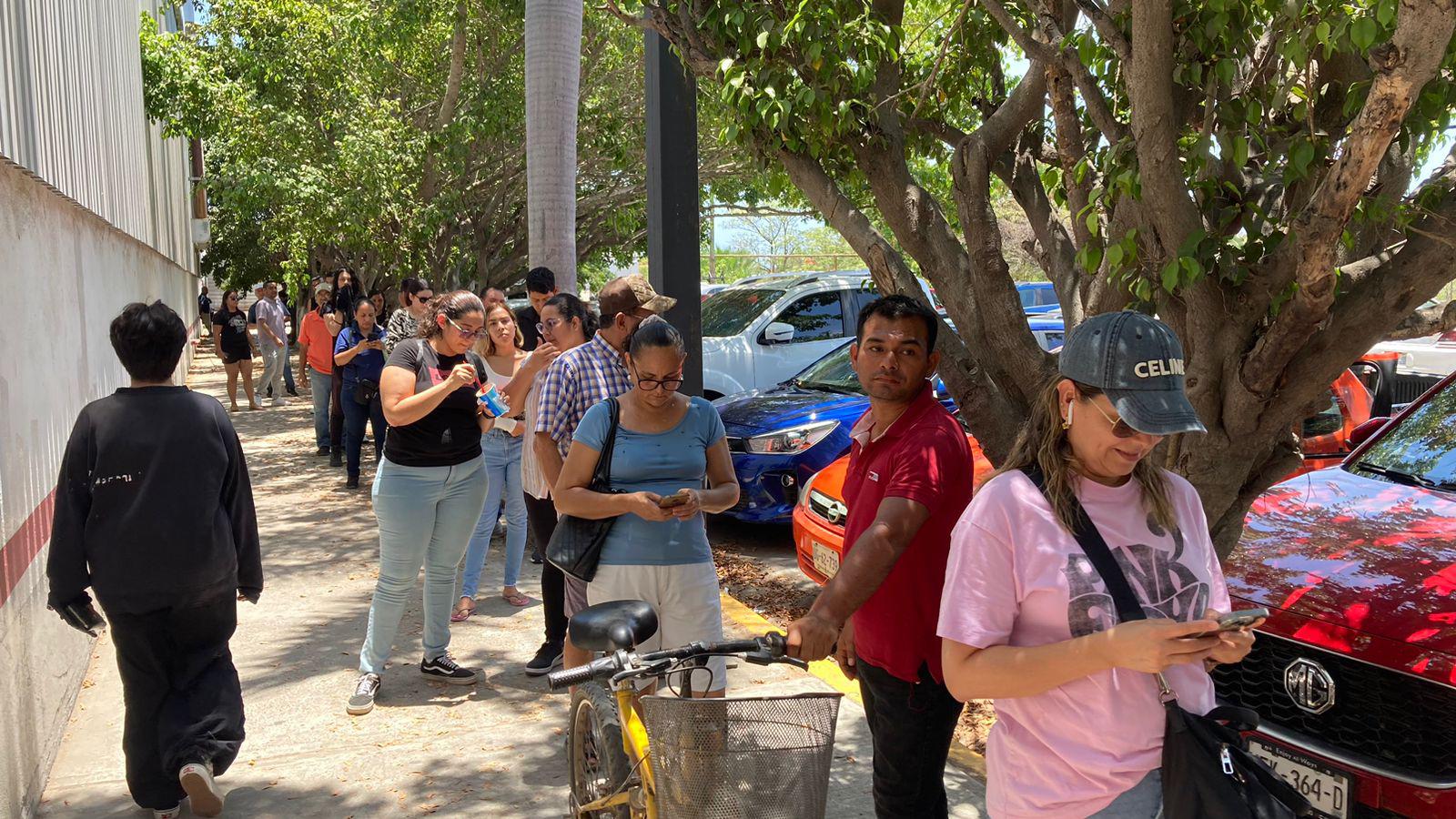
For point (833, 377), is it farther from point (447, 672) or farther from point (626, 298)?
point (626, 298)

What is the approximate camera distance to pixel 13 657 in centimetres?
452

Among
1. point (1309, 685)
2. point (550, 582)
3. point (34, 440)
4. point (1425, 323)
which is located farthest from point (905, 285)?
point (34, 440)

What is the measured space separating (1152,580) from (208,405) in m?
3.54

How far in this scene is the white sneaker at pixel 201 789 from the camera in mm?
4363

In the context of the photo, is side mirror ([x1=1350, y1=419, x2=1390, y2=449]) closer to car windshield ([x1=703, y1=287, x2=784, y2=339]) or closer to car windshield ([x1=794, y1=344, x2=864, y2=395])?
car windshield ([x1=794, y1=344, x2=864, y2=395])

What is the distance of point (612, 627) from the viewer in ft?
11.2

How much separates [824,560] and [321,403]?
28.9 ft

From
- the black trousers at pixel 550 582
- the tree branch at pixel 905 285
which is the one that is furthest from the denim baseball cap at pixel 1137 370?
the black trousers at pixel 550 582

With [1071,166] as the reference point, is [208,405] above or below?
below

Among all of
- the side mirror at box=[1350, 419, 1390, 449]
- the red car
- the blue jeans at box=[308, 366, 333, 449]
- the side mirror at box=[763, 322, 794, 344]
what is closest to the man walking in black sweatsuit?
the red car

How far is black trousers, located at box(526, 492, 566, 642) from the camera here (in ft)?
20.1

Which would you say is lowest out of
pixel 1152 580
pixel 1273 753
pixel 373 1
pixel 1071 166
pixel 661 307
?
pixel 1273 753

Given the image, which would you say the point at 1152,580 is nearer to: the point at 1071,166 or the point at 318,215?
the point at 1071,166

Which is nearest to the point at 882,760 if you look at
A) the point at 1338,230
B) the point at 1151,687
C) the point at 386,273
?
the point at 1151,687
